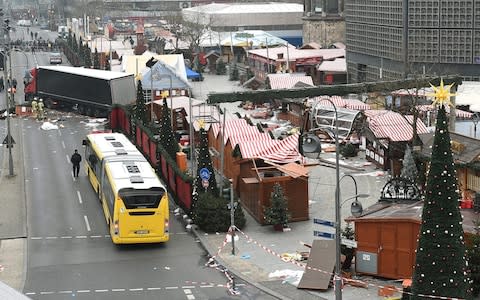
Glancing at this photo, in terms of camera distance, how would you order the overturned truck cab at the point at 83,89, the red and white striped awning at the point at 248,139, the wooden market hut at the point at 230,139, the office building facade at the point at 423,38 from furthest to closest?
1. the office building facade at the point at 423,38
2. the overturned truck cab at the point at 83,89
3. the red and white striped awning at the point at 248,139
4. the wooden market hut at the point at 230,139

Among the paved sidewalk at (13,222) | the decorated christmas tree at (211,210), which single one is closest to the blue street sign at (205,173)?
the decorated christmas tree at (211,210)

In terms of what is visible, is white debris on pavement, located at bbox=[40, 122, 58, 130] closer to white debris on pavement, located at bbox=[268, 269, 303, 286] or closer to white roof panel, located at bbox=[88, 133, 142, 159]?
white roof panel, located at bbox=[88, 133, 142, 159]

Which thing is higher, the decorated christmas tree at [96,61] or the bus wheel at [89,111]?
the decorated christmas tree at [96,61]

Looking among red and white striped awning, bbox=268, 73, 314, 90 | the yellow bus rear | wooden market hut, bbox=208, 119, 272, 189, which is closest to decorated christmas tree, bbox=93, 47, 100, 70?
red and white striped awning, bbox=268, 73, 314, 90

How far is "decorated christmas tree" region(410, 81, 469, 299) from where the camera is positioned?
23.6 m

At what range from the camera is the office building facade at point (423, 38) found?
72.7 meters

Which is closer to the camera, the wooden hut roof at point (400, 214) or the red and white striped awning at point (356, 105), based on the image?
the wooden hut roof at point (400, 214)

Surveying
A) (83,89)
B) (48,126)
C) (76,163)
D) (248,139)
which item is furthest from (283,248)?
(83,89)

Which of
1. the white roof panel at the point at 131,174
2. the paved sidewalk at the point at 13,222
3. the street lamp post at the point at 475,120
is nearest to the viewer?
the paved sidewalk at the point at 13,222

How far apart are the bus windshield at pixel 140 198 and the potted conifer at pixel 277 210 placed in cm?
465

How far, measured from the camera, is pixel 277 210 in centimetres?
3650

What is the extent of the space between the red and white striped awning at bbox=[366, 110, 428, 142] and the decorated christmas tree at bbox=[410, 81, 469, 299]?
898 inches

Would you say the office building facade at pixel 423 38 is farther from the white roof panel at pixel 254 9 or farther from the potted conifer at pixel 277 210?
the white roof panel at pixel 254 9

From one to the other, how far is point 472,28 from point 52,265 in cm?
4773
